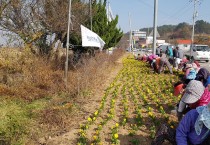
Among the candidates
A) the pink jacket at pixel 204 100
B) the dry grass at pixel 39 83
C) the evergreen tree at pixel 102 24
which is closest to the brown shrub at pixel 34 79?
the dry grass at pixel 39 83

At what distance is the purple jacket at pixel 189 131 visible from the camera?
3.68m

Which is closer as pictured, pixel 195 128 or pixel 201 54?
pixel 195 128

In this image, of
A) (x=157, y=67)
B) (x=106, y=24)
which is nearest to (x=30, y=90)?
(x=157, y=67)

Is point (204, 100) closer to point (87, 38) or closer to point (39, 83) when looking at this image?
point (39, 83)

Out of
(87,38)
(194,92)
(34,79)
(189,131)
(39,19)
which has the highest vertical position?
(39,19)

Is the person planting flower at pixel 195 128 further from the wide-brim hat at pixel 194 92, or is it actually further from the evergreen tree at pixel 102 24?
the evergreen tree at pixel 102 24

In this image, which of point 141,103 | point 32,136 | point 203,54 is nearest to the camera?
point 32,136

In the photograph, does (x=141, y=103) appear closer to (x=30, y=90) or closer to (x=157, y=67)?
(x=30, y=90)

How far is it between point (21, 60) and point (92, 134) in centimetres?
587

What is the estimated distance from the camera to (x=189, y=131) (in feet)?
12.3

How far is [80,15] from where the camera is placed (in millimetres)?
16219

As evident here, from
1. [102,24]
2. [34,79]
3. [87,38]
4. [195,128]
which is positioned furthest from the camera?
[102,24]

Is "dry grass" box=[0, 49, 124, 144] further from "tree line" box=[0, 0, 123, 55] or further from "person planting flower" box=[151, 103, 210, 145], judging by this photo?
"person planting flower" box=[151, 103, 210, 145]

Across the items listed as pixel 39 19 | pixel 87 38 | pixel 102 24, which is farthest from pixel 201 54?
pixel 87 38
